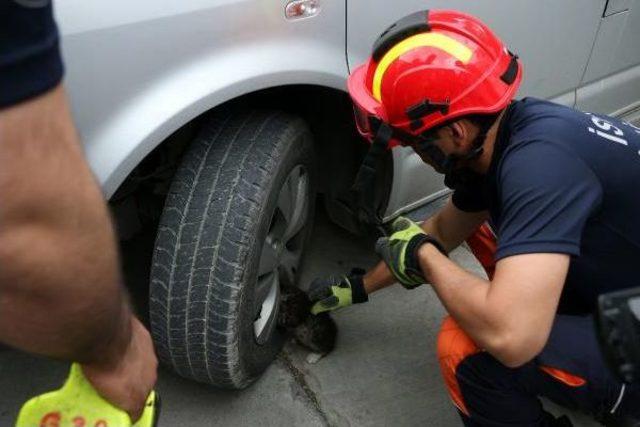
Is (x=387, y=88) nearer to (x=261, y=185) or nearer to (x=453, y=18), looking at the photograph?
(x=453, y=18)

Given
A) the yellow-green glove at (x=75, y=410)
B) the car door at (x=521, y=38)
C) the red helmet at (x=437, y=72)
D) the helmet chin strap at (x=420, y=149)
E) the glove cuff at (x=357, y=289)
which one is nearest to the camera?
the yellow-green glove at (x=75, y=410)

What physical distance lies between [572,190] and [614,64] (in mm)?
1538

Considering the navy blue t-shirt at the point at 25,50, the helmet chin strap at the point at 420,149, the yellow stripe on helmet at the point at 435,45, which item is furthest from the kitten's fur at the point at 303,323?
the navy blue t-shirt at the point at 25,50

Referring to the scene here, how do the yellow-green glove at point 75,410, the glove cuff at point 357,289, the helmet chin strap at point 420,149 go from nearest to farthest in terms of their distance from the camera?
the yellow-green glove at point 75,410 < the helmet chin strap at point 420,149 < the glove cuff at point 357,289

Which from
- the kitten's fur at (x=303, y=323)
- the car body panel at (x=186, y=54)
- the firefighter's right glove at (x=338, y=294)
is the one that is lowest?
the kitten's fur at (x=303, y=323)

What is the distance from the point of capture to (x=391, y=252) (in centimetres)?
178

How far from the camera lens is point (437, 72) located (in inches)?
Result: 57.3

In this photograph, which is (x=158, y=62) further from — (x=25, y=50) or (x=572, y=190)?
(x=572, y=190)

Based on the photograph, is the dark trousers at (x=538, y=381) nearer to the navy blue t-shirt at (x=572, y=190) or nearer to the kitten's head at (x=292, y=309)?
the navy blue t-shirt at (x=572, y=190)

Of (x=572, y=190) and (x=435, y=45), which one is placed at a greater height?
(x=435, y=45)

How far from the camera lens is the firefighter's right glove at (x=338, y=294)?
85.4 inches

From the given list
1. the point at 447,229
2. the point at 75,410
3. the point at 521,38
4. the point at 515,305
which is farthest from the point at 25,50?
the point at 521,38

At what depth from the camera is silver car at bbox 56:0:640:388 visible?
1421mm

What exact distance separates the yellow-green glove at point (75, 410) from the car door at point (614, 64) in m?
2.17
